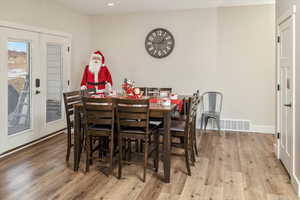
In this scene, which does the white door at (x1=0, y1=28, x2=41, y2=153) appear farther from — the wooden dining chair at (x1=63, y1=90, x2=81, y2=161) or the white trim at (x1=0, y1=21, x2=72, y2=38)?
the wooden dining chair at (x1=63, y1=90, x2=81, y2=161)

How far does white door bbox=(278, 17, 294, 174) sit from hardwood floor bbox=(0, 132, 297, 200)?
0.91ft

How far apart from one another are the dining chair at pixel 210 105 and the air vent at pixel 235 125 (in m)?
0.30

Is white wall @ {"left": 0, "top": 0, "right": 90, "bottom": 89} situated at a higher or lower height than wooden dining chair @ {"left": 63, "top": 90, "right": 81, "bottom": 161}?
higher

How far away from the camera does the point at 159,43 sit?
609 cm

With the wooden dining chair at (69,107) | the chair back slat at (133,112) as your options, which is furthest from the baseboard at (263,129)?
the wooden dining chair at (69,107)

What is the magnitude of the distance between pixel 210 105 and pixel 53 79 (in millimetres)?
3415

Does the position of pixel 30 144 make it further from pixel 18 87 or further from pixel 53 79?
pixel 53 79

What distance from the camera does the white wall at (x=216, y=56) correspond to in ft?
18.2

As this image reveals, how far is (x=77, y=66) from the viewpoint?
6.18 metres

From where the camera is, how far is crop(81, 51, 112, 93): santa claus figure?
233 inches

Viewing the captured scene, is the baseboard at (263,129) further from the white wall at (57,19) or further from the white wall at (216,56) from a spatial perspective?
the white wall at (57,19)

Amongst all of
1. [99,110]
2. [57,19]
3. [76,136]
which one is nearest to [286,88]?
[99,110]

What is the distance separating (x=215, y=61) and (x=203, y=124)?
1.45 metres

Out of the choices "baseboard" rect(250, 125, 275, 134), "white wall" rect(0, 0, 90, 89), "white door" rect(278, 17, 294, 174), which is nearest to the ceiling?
"white wall" rect(0, 0, 90, 89)
